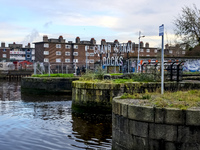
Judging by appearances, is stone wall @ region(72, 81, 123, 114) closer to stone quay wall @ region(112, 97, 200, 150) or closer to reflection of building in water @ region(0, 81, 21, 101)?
stone quay wall @ region(112, 97, 200, 150)

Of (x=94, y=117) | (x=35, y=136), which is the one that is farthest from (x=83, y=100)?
(x=35, y=136)

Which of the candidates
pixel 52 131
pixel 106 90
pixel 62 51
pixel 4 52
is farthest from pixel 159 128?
pixel 4 52

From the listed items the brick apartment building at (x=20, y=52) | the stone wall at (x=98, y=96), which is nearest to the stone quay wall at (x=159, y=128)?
the stone wall at (x=98, y=96)

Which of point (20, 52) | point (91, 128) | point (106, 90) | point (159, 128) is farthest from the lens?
point (20, 52)

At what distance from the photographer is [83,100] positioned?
52.2 feet

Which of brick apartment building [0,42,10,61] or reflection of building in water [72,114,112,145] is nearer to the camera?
reflection of building in water [72,114,112,145]

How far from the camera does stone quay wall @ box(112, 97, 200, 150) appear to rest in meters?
6.82

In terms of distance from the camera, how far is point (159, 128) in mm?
7078

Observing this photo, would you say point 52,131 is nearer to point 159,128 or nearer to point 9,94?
point 159,128

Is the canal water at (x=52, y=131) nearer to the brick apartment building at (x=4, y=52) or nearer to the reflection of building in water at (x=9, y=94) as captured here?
the reflection of building in water at (x=9, y=94)

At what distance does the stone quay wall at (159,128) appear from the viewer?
682 centimetres

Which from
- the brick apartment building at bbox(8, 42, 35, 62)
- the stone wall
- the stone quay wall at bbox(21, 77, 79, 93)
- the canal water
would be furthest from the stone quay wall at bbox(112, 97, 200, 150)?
the brick apartment building at bbox(8, 42, 35, 62)

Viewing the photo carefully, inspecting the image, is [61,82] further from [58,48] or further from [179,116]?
[58,48]

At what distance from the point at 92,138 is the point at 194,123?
488cm
